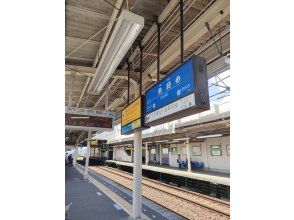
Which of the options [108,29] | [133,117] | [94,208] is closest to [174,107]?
[133,117]

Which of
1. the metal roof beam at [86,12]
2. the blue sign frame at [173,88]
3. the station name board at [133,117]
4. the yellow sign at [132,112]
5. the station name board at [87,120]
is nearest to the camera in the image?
the blue sign frame at [173,88]

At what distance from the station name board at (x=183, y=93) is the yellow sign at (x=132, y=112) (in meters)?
0.87

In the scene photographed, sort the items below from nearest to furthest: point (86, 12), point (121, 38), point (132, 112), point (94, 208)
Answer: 1. point (121, 38)
2. point (86, 12)
3. point (132, 112)
4. point (94, 208)

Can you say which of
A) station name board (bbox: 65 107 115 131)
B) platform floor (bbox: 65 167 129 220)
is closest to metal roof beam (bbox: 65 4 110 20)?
station name board (bbox: 65 107 115 131)

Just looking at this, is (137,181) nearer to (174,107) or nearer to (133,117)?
(133,117)

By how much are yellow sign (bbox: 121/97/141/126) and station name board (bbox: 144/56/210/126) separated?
87cm

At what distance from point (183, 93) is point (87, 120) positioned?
4146 millimetres

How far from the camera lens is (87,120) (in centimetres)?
655

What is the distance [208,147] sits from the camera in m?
21.8

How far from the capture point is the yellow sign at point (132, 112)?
4.76 m

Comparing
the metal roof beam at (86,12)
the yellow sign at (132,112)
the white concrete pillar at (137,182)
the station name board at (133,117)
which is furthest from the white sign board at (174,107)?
the white concrete pillar at (137,182)

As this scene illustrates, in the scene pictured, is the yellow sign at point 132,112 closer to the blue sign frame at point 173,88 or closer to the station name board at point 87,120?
the blue sign frame at point 173,88
